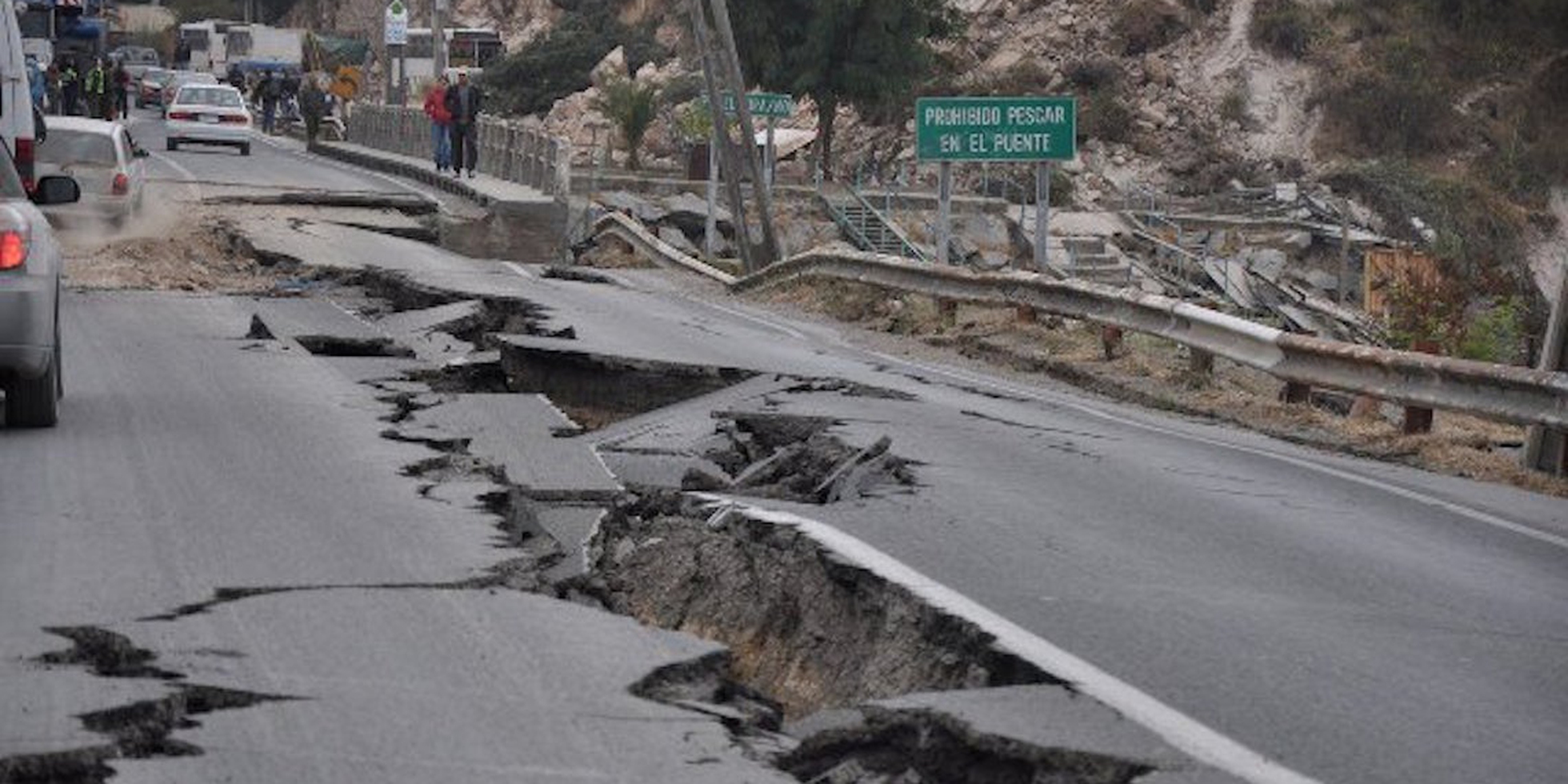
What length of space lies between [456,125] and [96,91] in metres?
16.2

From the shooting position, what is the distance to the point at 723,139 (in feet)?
118

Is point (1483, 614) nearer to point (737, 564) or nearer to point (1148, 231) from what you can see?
point (737, 564)

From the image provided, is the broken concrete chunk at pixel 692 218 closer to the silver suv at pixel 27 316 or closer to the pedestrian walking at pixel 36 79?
the pedestrian walking at pixel 36 79

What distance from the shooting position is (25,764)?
5.86 m

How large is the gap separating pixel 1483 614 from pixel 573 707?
389cm

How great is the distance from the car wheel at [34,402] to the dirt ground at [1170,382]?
300 inches

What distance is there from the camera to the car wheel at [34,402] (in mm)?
12664

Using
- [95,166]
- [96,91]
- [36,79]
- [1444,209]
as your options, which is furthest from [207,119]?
[1444,209]

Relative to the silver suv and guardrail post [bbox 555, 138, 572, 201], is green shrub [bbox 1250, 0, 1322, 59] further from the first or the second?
the silver suv

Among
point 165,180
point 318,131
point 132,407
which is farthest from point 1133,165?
point 132,407

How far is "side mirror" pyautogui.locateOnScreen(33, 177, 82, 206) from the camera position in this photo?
14.2 metres

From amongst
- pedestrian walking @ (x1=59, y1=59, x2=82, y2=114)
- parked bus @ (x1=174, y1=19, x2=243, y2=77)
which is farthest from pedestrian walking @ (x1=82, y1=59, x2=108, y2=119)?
parked bus @ (x1=174, y1=19, x2=243, y2=77)

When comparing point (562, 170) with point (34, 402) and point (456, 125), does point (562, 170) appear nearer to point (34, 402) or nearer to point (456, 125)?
point (456, 125)

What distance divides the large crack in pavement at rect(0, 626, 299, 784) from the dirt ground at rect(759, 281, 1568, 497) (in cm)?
919
